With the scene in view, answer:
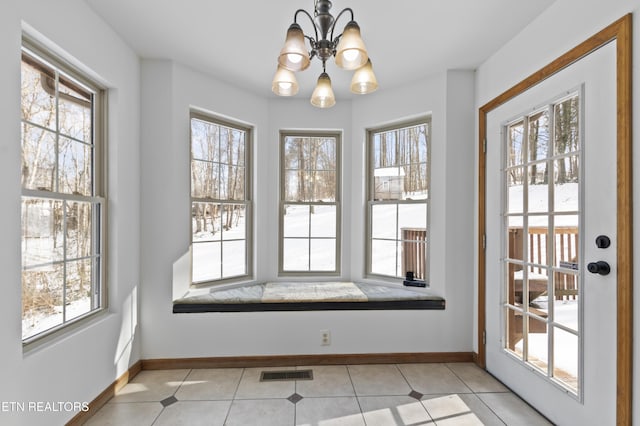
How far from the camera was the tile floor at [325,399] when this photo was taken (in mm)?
2096

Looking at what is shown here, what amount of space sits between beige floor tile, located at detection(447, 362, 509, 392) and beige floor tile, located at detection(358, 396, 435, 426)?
0.54m

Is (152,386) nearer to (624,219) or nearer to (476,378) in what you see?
(476,378)

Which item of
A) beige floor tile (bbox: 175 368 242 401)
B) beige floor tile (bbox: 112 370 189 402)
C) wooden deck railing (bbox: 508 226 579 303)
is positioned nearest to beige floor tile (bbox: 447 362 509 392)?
wooden deck railing (bbox: 508 226 579 303)

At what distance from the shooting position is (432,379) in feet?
8.62

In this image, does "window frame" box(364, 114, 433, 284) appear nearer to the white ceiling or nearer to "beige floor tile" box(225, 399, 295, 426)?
the white ceiling

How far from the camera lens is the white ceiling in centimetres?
205

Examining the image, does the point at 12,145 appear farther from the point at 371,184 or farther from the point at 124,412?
the point at 371,184

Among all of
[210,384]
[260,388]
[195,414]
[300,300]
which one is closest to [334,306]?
[300,300]

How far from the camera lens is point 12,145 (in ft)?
5.09

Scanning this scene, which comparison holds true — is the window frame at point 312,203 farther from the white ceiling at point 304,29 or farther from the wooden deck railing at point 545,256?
the wooden deck railing at point 545,256

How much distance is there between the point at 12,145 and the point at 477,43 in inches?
115

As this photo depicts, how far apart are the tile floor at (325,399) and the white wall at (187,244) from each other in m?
0.20

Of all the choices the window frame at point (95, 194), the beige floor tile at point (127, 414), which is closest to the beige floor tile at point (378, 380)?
the beige floor tile at point (127, 414)

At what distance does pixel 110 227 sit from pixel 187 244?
0.63 meters
